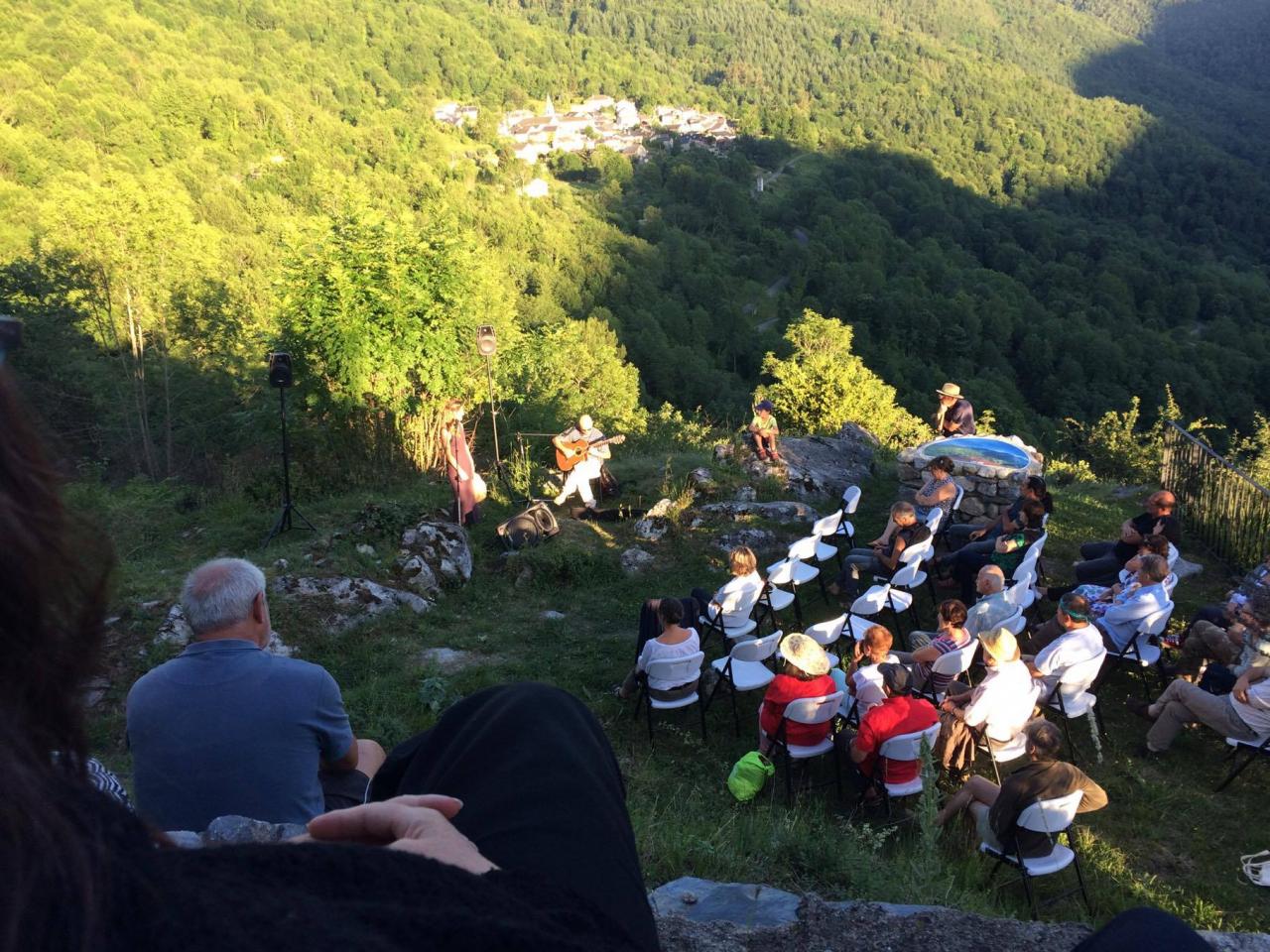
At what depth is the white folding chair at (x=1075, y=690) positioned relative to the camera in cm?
475

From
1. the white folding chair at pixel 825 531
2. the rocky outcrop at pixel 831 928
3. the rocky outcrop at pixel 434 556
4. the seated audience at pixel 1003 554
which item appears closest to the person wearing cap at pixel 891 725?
the rocky outcrop at pixel 831 928

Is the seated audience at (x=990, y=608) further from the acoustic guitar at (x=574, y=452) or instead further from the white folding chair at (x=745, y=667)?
the acoustic guitar at (x=574, y=452)

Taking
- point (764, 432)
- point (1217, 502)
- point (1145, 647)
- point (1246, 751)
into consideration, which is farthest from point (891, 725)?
point (764, 432)

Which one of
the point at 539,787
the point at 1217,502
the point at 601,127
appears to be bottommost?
the point at 1217,502

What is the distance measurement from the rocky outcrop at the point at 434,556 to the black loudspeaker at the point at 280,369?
173 cm

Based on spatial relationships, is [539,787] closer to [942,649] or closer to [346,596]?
[942,649]

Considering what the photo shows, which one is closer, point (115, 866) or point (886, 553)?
point (115, 866)

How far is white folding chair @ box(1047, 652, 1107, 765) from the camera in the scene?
4.75 meters

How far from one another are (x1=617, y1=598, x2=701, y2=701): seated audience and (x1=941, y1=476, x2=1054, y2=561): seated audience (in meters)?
2.85

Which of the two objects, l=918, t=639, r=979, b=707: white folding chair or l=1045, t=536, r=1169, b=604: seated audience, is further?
l=1045, t=536, r=1169, b=604: seated audience

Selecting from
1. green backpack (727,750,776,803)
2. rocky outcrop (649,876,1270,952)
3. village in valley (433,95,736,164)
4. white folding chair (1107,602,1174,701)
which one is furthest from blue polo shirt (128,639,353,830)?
village in valley (433,95,736,164)

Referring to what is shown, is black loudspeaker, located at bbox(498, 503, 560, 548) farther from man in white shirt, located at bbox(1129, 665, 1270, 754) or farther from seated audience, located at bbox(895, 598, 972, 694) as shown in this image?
man in white shirt, located at bbox(1129, 665, 1270, 754)

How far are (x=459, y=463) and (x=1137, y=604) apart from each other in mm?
5523

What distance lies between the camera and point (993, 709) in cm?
441
